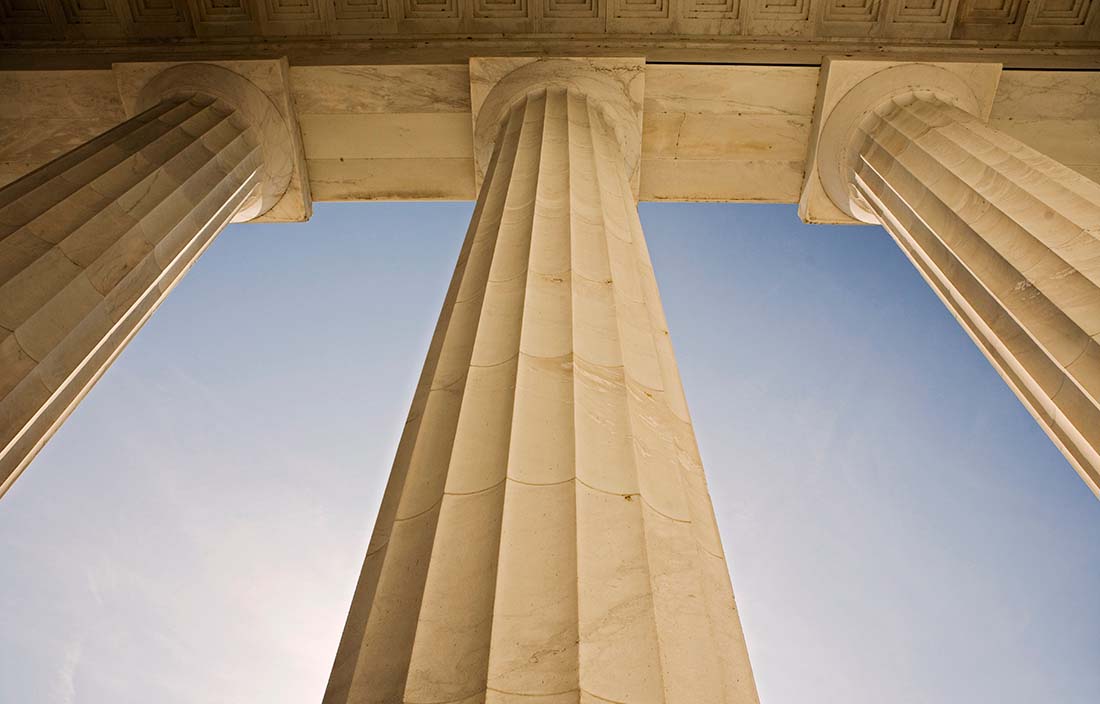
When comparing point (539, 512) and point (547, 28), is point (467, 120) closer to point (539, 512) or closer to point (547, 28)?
point (547, 28)

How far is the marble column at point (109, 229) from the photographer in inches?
618

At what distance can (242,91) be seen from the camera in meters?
25.7

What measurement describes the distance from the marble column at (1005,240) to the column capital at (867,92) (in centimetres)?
20

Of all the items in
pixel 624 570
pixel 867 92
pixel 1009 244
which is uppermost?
pixel 867 92

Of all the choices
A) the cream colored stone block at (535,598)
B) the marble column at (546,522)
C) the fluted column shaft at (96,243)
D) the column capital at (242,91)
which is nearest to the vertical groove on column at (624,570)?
the marble column at (546,522)

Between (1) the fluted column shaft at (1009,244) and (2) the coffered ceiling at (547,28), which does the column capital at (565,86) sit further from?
(1) the fluted column shaft at (1009,244)

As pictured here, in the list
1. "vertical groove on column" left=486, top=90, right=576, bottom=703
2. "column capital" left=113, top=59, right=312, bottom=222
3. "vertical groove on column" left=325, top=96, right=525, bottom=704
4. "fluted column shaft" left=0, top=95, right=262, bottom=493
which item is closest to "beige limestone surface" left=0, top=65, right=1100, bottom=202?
"column capital" left=113, top=59, right=312, bottom=222

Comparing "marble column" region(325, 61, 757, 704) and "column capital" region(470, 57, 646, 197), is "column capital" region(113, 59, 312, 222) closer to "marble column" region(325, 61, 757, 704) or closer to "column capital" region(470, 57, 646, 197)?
"column capital" region(470, 57, 646, 197)

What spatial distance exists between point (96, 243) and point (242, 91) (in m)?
9.56

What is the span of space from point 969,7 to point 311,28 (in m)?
23.0

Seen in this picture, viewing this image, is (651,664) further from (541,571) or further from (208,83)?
(208,83)

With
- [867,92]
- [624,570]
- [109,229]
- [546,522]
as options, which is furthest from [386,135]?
[624,570]

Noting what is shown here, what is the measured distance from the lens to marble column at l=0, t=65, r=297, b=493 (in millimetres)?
15688

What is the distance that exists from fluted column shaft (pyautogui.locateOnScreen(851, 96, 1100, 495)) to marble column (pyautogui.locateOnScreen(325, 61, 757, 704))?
28.1ft
